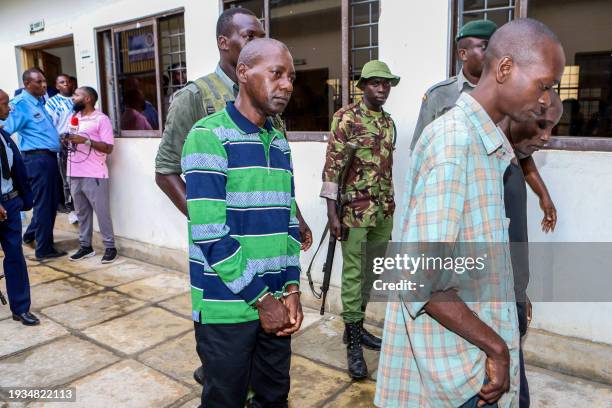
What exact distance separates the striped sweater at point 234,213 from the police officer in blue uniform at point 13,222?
2691mm

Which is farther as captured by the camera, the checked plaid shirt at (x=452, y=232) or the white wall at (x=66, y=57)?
the white wall at (x=66, y=57)

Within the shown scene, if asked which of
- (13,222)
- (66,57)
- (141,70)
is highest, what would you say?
(66,57)

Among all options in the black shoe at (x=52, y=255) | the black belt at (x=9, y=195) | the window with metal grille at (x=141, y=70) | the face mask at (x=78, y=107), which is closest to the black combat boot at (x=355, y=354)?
the black belt at (x=9, y=195)

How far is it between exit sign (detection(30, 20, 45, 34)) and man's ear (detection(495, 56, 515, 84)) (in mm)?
6678

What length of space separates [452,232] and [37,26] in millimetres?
6937

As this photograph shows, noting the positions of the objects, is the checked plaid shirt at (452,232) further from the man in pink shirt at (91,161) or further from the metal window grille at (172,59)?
the man in pink shirt at (91,161)

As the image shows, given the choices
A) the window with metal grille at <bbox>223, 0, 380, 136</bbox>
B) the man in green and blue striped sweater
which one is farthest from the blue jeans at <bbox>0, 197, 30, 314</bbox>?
the window with metal grille at <bbox>223, 0, 380, 136</bbox>

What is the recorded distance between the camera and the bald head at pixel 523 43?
3.81 ft

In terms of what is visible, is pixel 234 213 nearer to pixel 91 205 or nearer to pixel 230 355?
pixel 230 355

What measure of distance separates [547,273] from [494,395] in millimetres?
2006

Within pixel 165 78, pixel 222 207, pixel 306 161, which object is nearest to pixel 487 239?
pixel 222 207

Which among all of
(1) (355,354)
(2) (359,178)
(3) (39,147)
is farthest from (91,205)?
(1) (355,354)

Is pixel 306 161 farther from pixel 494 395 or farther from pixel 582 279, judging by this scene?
pixel 494 395

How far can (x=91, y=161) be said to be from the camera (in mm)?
5309
